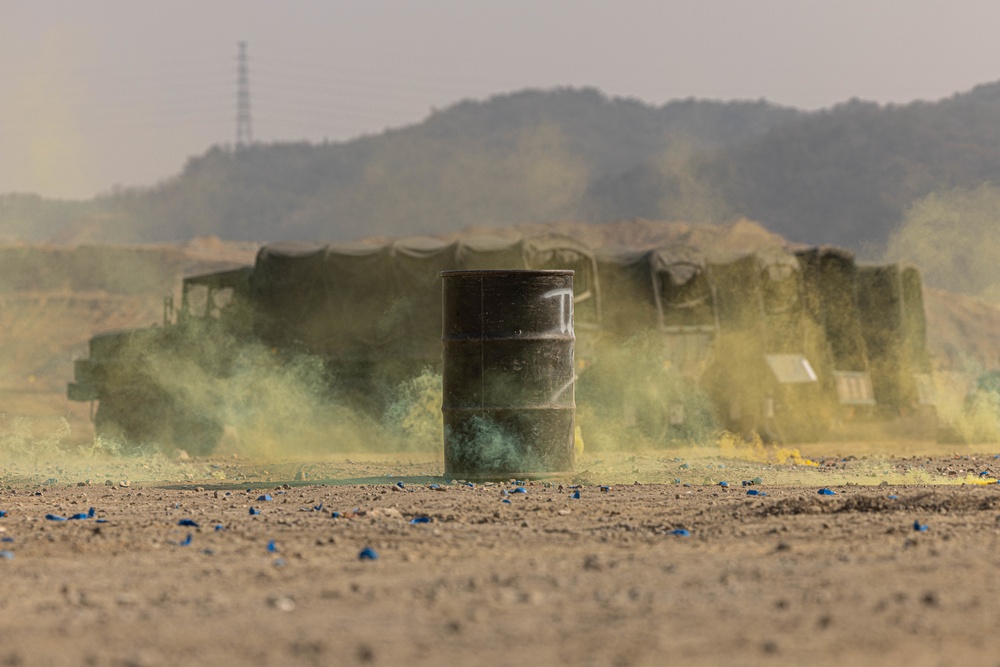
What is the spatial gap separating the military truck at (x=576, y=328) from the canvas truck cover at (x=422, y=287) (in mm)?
21

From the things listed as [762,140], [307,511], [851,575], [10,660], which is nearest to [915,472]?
[307,511]

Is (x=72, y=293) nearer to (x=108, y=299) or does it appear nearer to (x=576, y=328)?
(x=108, y=299)

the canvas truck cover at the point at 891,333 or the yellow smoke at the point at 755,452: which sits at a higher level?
the canvas truck cover at the point at 891,333

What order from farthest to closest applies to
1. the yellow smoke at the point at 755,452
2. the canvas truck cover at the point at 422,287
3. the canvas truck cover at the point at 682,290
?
the canvas truck cover at the point at 682,290 → the canvas truck cover at the point at 422,287 → the yellow smoke at the point at 755,452

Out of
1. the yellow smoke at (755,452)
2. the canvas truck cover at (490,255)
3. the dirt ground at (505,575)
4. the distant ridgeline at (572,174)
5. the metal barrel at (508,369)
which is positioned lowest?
the dirt ground at (505,575)

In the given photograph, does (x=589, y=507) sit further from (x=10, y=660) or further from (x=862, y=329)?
(x=862, y=329)

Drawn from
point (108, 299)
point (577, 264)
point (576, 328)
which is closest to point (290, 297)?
point (577, 264)

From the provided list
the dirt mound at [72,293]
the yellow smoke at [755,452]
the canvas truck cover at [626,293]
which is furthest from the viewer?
the dirt mound at [72,293]

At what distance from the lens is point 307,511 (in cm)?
1057

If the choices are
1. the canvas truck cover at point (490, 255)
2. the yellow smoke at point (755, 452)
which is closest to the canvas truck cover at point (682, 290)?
the yellow smoke at point (755, 452)

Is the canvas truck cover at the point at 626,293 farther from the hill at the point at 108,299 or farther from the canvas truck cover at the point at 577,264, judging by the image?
the hill at the point at 108,299

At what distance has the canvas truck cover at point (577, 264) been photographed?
1958 centimetres

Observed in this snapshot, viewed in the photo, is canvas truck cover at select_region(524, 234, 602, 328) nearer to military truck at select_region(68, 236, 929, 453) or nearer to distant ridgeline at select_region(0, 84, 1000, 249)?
military truck at select_region(68, 236, 929, 453)

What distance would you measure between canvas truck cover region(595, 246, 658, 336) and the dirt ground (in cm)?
718
